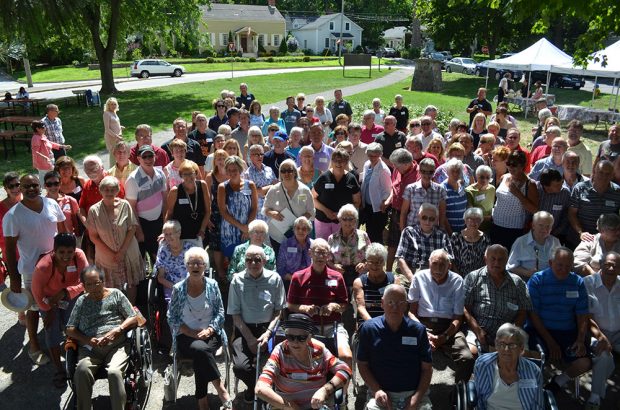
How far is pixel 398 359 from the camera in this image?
418 cm

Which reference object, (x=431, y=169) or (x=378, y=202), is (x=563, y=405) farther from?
(x=378, y=202)

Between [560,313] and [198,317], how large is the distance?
11.5ft

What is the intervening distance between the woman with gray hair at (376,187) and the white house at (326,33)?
72.0m

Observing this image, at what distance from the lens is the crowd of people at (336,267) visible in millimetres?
4199

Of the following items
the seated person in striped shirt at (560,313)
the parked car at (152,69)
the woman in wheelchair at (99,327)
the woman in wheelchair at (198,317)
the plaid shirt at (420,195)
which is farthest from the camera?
the parked car at (152,69)

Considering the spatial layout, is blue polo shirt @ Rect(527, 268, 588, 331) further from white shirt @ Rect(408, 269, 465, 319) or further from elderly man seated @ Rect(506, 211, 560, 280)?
white shirt @ Rect(408, 269, 465, 319)

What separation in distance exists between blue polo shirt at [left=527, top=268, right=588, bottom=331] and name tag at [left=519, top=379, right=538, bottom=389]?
42.3 inches

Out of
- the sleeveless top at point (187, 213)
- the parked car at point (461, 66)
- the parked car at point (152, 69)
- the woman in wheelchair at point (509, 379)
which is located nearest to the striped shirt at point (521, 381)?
the woman in wheelchair at point (509, 379)

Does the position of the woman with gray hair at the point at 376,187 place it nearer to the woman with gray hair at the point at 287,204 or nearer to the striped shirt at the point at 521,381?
the woman with gray hair at the point at 287,204

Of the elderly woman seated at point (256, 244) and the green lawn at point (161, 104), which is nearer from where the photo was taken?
the elderly woman seated at point (256, 244)

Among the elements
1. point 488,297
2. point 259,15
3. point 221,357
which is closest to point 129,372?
point 221,357

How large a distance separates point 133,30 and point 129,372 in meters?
26.5

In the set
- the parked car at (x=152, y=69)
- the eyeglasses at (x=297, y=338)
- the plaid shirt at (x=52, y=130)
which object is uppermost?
the parked car at (x=152, y=69)

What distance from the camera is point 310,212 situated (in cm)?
636
